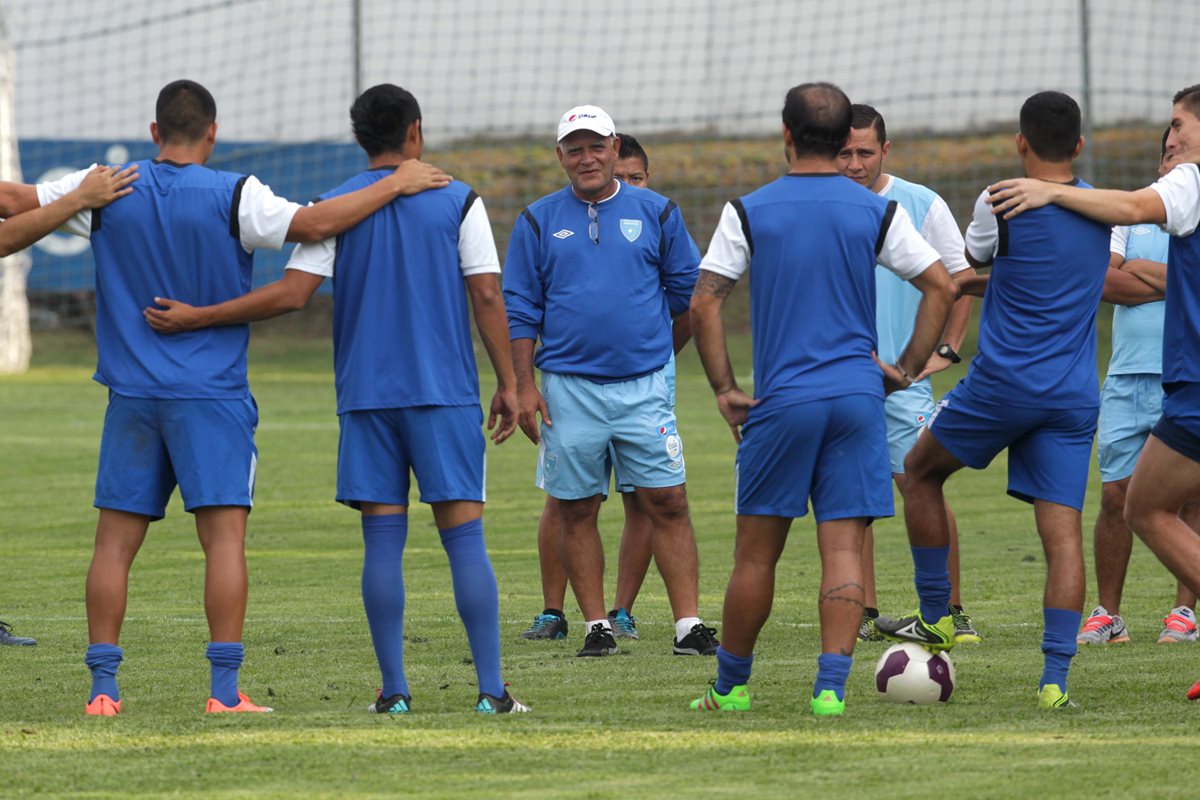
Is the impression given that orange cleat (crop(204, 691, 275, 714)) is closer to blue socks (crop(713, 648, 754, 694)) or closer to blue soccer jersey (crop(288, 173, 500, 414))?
blue soccer jersey (crop(288, 173, 500, 414))

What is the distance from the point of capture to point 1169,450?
6.47 metres

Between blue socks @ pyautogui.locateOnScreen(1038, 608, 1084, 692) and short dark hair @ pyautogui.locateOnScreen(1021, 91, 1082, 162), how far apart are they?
156 cm

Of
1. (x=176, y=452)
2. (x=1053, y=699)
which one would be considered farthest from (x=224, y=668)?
(x=1053, y=699)

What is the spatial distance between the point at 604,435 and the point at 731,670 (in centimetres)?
218

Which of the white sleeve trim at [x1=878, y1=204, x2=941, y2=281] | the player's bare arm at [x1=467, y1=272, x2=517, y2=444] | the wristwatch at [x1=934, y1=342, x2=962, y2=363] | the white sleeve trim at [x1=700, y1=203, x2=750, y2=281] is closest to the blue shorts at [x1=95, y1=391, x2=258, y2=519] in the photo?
the player's bare arm at [x1=467, y1=272, x2=517, y2=444]

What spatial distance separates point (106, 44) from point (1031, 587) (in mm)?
24638

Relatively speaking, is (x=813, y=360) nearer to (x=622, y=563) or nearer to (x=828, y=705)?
(x=828, y=705)

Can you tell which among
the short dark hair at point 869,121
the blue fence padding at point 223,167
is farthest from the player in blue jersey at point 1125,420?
the blue fence padding at point 223,167

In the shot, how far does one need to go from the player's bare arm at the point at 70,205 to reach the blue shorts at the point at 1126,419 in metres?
4.58

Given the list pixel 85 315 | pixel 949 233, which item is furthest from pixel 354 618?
pixel 85 315

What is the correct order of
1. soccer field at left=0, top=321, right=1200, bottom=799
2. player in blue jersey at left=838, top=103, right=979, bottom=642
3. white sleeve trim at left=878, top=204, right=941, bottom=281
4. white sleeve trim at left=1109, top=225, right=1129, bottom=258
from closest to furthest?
soccer field at left=0, top=321, right=1200, bottom=799 < white sleeve trim at left=878, top=204, right=941, bottom=281 < player in blue jersey at left=838, top=103, right=979, bottom=642 < white sleeve trim at left=1109, top=225, right=1129, bottom=258

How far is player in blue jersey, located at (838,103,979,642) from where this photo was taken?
8.09 m

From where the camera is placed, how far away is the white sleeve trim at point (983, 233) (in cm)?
640

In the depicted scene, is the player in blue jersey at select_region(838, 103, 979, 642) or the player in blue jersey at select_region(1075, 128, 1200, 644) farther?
the player in blue jersey at select_region(1075, 128, 1200, 644)
